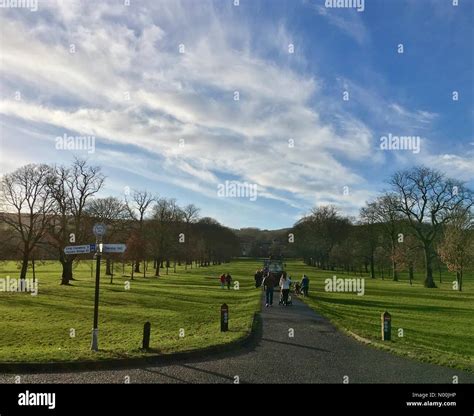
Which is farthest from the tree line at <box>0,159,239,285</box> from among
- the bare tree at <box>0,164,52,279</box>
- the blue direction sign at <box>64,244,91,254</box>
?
the blue direction sign at <box>64,244,91,254</box>

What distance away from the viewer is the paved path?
8.30 metres

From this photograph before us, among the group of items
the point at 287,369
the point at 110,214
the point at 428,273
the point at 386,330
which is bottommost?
the point at 428,273

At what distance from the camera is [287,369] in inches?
357

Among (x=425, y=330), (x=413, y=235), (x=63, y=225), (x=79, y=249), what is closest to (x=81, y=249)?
(x=79, y=249)

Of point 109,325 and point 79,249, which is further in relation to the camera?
point 109,325

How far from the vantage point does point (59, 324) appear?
699 inches

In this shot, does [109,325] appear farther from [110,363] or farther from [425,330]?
[425,330]

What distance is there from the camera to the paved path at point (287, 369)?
8.30 m

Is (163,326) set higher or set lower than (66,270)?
lower

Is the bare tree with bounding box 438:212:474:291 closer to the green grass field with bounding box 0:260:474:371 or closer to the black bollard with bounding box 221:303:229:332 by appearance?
the green grass field with bounding box 0:260:474:371

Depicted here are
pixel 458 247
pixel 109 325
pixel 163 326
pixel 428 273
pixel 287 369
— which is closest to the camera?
pixel 287 369
